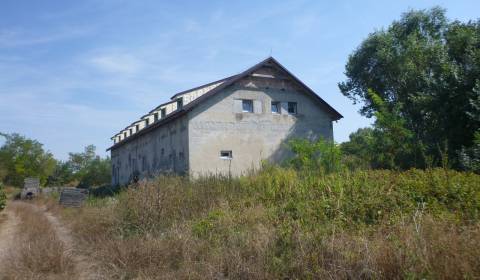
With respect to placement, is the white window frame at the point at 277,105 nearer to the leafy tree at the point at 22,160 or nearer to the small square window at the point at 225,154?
the small square window at the point at 225,154

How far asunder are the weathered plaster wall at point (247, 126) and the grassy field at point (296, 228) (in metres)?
12.1

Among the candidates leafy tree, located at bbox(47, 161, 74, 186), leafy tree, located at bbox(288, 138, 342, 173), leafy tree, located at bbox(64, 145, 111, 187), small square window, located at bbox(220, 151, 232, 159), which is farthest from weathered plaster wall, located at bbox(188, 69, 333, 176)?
leafy tree, located at bbox(47, 161, 74, 186)

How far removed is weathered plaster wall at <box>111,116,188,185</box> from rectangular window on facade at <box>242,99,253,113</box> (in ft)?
12.0

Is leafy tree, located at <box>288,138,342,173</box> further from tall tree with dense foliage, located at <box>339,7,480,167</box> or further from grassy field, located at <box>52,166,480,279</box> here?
grassy field, located at <box>52,166,480,279</box>

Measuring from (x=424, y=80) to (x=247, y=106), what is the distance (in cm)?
1000

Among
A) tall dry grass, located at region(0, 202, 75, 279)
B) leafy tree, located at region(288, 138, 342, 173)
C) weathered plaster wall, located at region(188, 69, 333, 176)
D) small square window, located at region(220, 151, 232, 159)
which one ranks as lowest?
tall dry grass, located at region(0, 202, 75, 279)

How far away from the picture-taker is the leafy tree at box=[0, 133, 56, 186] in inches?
2648

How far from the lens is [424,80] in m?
18.7

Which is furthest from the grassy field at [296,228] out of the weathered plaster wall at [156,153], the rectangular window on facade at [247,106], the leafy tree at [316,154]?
the rectangular window on facade at [247,106]

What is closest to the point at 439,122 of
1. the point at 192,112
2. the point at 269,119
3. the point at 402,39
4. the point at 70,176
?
the point at 269,119

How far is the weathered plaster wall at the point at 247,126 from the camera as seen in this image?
23123 mm

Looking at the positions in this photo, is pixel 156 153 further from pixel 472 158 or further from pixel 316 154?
pixel 472 158

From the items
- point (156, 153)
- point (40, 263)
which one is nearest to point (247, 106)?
point (156, 153)

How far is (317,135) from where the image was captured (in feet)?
87.1
